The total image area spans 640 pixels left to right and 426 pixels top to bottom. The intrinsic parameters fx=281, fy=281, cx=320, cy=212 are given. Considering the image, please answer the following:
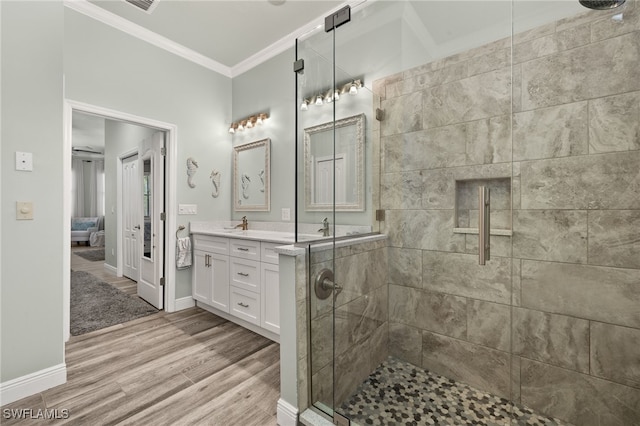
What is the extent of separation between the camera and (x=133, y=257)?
4223 millimetres

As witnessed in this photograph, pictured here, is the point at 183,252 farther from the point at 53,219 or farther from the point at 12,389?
the point at 12,389

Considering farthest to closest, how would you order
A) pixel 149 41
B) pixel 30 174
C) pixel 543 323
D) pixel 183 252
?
1. pixel 183 252
2. pixel 149 41
3. pixel 30 174
4. pixel 543 323

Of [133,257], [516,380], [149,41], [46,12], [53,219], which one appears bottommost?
[516,380]

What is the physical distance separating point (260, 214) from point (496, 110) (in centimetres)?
246

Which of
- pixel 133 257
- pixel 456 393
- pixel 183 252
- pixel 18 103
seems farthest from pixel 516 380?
pixel 133 257

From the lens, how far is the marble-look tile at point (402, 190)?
6.64 ft

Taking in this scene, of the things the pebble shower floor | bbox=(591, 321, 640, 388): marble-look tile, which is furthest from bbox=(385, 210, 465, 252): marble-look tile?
the pebble shower floor

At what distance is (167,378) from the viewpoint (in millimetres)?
1860

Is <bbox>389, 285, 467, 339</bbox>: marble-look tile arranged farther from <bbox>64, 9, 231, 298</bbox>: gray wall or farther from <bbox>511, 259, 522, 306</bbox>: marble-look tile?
<bbox>64, 9, 231, 298</bbox>: gray wall

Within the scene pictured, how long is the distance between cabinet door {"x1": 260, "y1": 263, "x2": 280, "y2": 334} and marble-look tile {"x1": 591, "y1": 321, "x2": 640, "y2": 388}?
192 centimetres

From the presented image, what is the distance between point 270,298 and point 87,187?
979 centimetres

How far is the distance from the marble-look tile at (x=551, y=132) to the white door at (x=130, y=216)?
4.25 metres

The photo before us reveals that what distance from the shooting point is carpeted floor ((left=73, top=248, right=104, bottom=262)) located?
603 centimetres

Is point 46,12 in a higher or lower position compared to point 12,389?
higher
